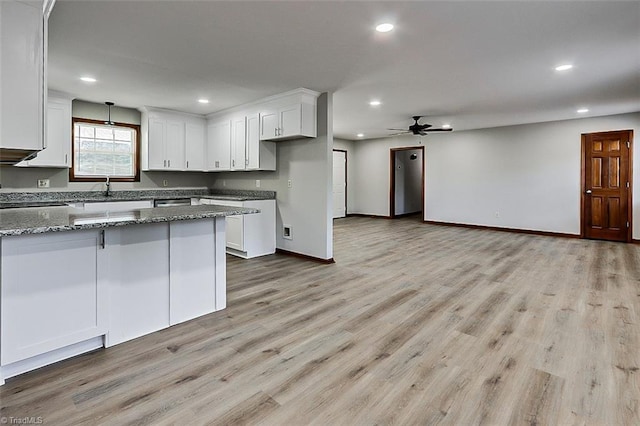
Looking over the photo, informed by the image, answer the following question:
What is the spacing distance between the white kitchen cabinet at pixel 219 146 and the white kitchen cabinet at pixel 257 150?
586mm

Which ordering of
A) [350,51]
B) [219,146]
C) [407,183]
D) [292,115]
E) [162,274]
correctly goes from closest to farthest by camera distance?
[162,274] → [350,51] → [292,115] → [219,146] → [407,183]

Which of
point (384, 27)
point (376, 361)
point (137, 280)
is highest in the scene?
point (384, 27)

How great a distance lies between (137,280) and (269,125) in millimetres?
3174

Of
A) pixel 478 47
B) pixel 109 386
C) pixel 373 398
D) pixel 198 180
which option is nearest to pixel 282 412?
pixel 373 398

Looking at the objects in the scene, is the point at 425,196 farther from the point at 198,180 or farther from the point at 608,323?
the point at 608,323

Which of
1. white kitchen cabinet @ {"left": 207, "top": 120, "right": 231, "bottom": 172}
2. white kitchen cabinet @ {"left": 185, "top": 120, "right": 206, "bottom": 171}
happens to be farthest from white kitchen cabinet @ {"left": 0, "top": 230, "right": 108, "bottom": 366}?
white kitchen cabinet @ {"left": 185, "top": 120, "right": 206, "bottom": 171}

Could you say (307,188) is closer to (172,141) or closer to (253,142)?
(253,142)

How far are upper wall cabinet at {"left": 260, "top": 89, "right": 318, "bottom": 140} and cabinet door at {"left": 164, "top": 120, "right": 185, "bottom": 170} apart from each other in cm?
193

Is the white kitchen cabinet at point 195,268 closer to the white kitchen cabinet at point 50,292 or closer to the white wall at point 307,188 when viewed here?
the white kitchen cabinet at point 50,292

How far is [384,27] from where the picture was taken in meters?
2.81

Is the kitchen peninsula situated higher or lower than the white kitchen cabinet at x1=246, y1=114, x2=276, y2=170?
lower

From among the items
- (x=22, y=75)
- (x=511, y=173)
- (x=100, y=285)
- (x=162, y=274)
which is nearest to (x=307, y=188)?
(x=162, y=274)

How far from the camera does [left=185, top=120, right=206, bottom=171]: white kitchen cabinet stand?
6188 mm

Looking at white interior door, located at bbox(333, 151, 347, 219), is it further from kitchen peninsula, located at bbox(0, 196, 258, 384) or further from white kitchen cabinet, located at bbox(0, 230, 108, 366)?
white kitchen cabinet, located at bbox(0, 230, 108, 366)
